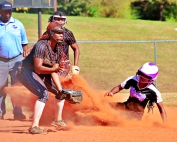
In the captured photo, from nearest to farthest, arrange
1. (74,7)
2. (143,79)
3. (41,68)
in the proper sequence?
(41,68)
(143,79)
(74,7)

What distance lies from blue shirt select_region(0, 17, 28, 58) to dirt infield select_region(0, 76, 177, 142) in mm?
717

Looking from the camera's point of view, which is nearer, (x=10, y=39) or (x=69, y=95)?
(x=69, y=95)

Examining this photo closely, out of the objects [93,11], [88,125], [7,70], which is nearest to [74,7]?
[93,11]

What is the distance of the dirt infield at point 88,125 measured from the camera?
779cm

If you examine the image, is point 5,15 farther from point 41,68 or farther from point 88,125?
point 88,125

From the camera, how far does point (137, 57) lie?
23.8m

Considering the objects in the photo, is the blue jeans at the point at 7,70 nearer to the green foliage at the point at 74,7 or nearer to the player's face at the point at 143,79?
the player's face at the point at 143,79

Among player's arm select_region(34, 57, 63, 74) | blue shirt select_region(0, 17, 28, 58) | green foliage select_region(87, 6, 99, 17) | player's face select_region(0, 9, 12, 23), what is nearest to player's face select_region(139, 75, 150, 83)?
player's arm select_region(34, 57, 63, 74)

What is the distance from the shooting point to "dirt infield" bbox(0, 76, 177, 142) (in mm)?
7789

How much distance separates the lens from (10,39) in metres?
10.3

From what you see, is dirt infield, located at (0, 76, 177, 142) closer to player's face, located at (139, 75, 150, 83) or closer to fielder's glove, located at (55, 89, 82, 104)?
fielder's glove, located at (55, 89, 82, 104)

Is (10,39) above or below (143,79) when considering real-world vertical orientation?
above

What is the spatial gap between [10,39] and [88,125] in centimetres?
244

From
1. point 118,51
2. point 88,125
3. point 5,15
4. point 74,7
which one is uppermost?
point 5,15
